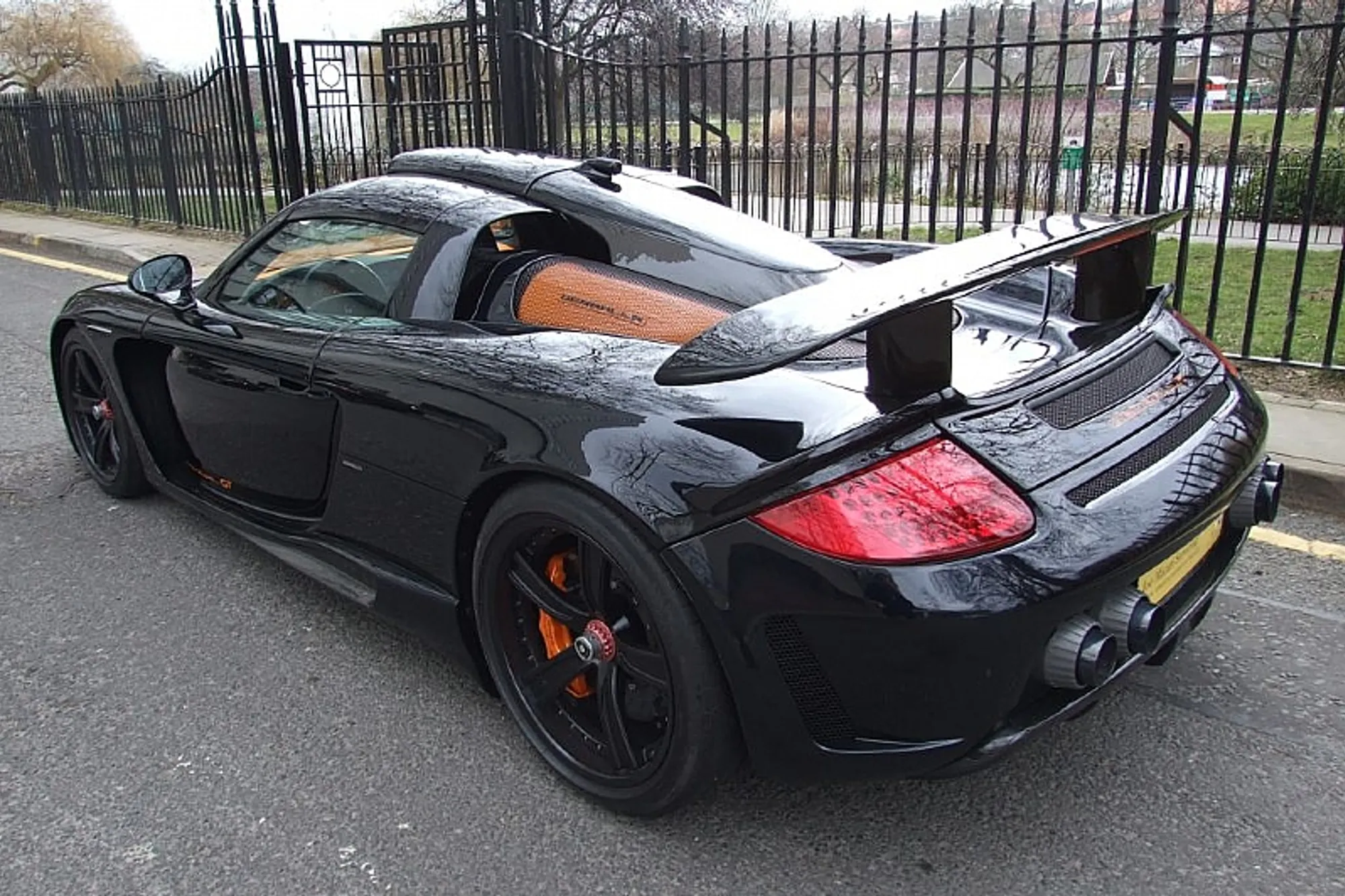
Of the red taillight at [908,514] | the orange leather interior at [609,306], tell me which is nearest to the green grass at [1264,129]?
the orange leather interior at [609,306]

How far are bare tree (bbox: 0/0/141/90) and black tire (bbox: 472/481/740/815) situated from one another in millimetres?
35731

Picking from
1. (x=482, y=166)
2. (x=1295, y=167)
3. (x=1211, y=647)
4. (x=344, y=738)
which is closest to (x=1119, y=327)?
(x=1211, y=647)

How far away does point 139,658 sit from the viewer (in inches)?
121

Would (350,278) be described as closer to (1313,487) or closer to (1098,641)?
(1098,641)

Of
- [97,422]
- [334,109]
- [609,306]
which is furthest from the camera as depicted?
[334,109]

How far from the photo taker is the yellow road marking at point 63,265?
33.4 ft

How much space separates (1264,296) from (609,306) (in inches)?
258

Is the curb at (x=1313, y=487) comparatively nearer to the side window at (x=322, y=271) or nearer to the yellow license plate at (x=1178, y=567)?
the yellow license plate at (x=1178, y=567)

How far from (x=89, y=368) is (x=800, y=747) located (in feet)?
11.2

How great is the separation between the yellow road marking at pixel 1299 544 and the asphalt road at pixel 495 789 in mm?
238

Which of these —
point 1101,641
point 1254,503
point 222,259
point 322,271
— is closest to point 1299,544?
point 1254,503

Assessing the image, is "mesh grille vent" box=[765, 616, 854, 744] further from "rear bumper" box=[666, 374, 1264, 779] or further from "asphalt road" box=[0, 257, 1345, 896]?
"asphalt road" box=[0, 257, 1345, 896]

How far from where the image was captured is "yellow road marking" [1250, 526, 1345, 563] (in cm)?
358

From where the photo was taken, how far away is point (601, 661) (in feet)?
7.48
